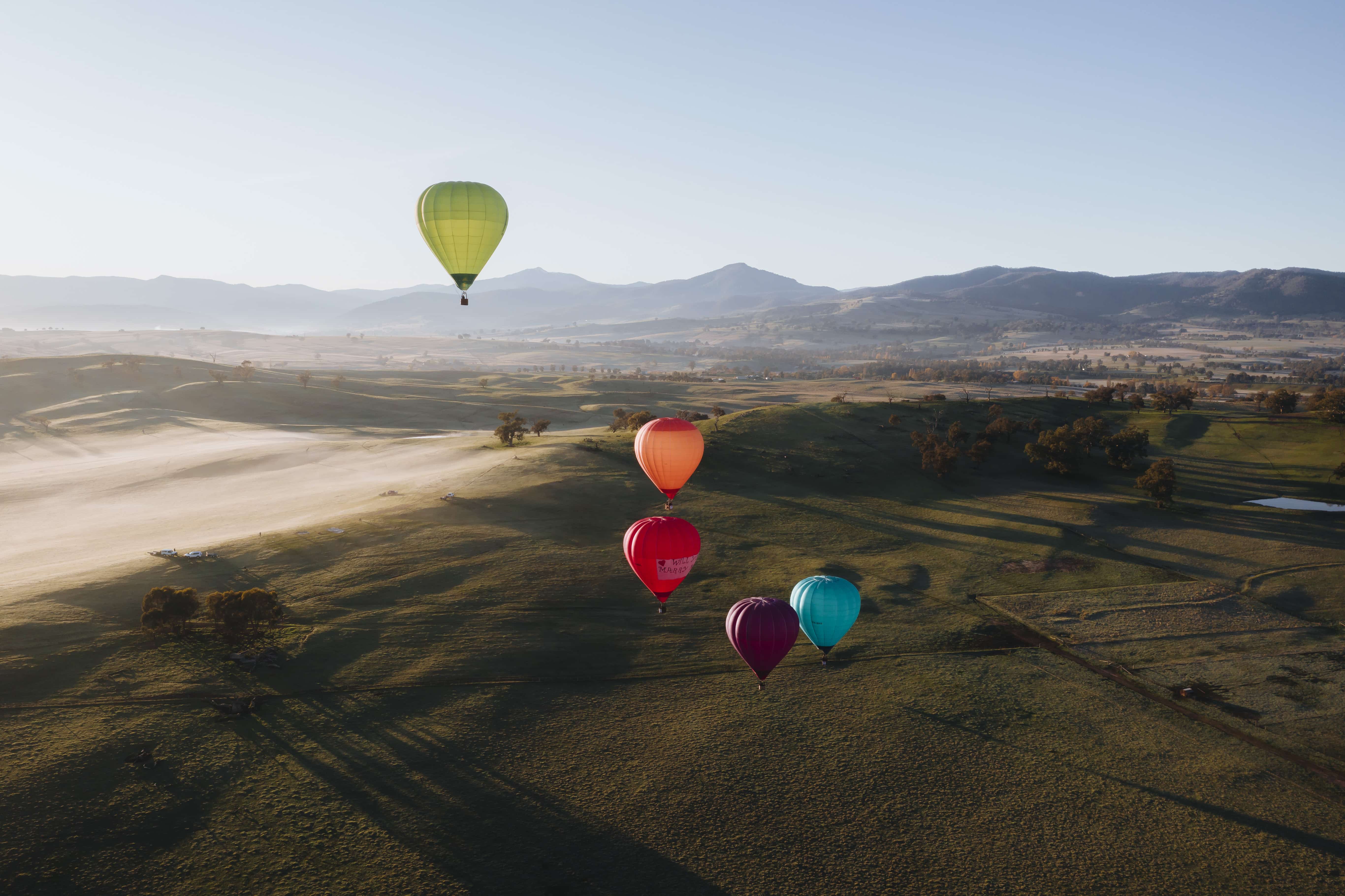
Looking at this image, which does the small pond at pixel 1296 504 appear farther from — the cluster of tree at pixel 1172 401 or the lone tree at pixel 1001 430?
the cluster of tree at pixel 1172 401

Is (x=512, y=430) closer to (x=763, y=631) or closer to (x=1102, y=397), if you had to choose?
(x=763, y=631)

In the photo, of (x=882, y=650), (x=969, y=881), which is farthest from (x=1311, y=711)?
(x=969, y=881)

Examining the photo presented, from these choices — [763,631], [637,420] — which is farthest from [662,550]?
[637,420]

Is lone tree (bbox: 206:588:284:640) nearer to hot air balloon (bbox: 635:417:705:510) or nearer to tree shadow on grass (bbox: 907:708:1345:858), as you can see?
hot air balloon (bbox: 635:417:705:510)

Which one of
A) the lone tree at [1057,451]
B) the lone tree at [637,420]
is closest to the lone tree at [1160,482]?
the lone tree at [1057,451]

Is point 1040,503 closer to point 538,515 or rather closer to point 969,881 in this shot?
point 538,515

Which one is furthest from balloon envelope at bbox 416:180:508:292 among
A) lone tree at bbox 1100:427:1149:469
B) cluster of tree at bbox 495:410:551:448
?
lone tree at bbox 1100:427:1149:469
